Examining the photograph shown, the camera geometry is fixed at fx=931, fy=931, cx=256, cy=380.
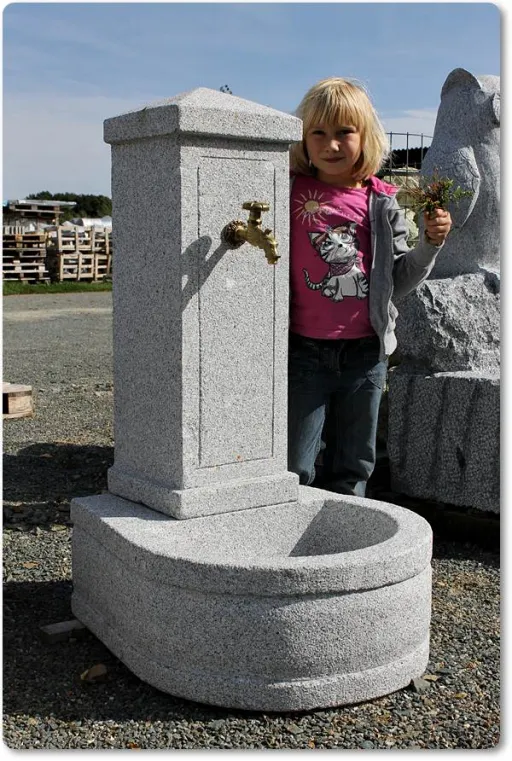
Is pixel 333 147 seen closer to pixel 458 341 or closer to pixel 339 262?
pixel 339 262

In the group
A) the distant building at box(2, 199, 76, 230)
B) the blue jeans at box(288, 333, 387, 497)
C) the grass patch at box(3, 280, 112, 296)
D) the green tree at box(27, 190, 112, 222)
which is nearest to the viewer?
the blue jeans at box(288, 333, 387, 497)

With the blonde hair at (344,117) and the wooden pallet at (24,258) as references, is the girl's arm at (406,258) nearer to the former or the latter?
the blonde hair at (344,117)

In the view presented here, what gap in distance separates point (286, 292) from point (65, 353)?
320 inches

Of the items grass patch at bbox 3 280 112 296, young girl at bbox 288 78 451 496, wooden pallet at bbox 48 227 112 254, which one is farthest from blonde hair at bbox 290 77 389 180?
wooden pallet at bbox 48 227 112 254

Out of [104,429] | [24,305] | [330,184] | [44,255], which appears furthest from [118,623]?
[44,255]

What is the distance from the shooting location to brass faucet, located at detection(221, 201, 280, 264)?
9.57 ft

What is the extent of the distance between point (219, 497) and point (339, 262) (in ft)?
3.21

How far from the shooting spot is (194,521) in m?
3.04

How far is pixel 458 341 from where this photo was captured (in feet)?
14.9

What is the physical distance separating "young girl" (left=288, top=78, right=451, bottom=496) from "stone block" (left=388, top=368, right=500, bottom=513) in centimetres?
89

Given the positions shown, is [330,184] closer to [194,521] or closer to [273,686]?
[194,521]

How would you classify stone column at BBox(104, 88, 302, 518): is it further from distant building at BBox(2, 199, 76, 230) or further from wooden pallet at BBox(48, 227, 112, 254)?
distant building at BBox(2, 199, 76, 230)

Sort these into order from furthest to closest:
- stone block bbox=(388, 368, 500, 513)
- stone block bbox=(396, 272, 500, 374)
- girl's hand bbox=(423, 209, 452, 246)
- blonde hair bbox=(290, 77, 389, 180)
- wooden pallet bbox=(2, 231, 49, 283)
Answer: wooden pallet bbox=(2, 231, 49, 283) → stone block bbox=(396, 272, 500, 374) → stone block bbox=(388, 368, 500, 513) → blonde hair bbox=(290, 77, 389, 180) → girl's hand bbox=(423, 209, 452, 246)

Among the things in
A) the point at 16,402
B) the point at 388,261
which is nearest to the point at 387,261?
the point at 388,261
